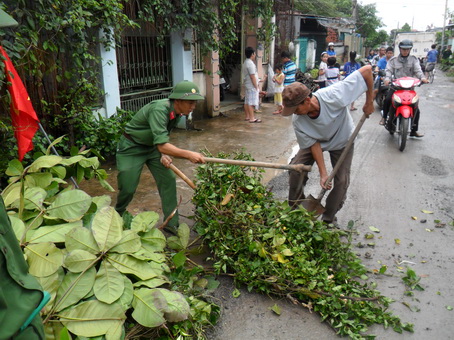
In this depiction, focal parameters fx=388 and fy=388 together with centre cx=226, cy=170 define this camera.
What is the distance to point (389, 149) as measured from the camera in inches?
272

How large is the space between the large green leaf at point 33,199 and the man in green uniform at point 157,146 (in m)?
0.94

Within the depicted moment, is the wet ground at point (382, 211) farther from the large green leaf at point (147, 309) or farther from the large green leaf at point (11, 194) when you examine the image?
the large green leaf at point (11, 194)

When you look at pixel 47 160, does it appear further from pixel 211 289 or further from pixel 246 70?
pixel 246 70

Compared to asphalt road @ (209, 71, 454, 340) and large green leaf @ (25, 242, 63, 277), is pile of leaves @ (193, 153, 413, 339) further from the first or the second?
large green leaf @ (25, 242, 63, 277)

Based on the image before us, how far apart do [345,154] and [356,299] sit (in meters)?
1.42

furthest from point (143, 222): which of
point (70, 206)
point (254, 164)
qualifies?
point (254, 164)

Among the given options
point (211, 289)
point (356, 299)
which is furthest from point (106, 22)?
point (356, 299)

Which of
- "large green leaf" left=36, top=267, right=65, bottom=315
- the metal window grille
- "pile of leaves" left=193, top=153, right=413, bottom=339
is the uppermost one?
the metal window grille

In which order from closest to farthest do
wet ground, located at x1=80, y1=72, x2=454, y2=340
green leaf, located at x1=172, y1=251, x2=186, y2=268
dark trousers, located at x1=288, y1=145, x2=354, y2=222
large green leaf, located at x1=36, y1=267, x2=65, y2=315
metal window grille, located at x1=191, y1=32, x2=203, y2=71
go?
large green leaf, located at x1=36, y1=267, x2=65, y2=315, wet ground, located at x1=80, y1=72, x2=454, y2=340, green leaf, located at x1=172, y1=251, x2=186, y2=268, dark trousers, located at x1=288, y1=145, x2=354, y2=222, metal window grille, located at x1=191, y1=32, x2=203, y2=71

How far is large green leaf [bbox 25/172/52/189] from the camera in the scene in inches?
120

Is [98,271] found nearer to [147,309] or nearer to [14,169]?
[147,309]

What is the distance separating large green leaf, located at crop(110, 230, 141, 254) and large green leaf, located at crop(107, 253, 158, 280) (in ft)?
0.11

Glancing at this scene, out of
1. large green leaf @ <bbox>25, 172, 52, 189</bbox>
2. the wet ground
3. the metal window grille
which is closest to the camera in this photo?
the wet ground

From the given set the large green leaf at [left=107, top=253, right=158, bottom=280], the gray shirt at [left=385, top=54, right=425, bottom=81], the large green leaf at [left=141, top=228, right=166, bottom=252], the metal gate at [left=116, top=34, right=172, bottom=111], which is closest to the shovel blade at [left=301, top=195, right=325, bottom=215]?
the large green leaf at [left=141, top=228, right=166, bottom=252]
